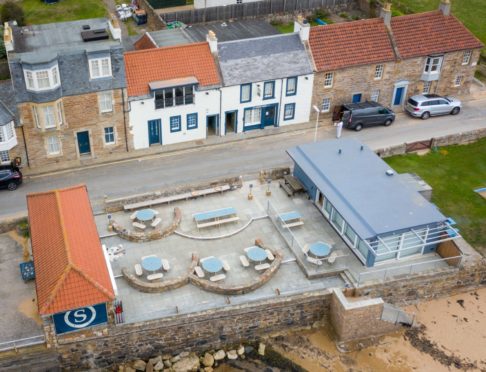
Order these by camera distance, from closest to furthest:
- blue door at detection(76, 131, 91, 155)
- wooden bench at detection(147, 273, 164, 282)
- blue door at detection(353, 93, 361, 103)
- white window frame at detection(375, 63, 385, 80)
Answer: wooden bench at detection(147, 273, 164, 282) → blue door at detection(76, 131, 91, 155) → white window frame at detection(375, 63, 385, 80) → blue door at detection(353, 93, 361, 103)

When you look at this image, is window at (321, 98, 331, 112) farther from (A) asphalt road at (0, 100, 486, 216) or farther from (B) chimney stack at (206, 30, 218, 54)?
(B) chimney stack at (206, 30, 218, 54)

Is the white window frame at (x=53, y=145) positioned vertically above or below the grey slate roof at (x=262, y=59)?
below

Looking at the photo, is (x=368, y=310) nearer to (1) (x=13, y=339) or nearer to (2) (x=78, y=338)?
(2) (x=78, y=338)

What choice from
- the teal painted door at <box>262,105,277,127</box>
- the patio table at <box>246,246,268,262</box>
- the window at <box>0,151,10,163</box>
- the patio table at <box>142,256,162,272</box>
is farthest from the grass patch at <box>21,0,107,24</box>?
the patio table at <box>246,246,268,262</box>

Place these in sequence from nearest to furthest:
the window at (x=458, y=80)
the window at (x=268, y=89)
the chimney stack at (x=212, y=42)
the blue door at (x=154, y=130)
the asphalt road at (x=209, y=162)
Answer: the asphalt road at (x=209, y=162) < the blue door at (x=154, y=130) < the chimney stack at (x=212, y=42) < the window at (x=268, y=89) < the window at (x=458, y=80)

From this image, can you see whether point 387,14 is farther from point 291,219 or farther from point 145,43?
point 291,219

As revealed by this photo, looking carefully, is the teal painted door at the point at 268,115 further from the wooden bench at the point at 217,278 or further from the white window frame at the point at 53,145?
the wooden bench at the point at 217,278

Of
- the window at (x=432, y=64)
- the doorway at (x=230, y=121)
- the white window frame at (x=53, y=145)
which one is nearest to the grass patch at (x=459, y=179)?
the window at (x=432, y=64)
